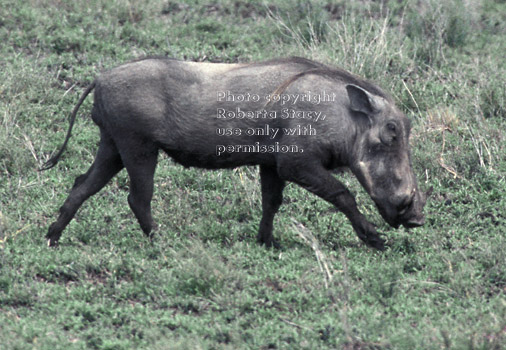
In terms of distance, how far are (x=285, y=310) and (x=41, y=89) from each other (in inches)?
171

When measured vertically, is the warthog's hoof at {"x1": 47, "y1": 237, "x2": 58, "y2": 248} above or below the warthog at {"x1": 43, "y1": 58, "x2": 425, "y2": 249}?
below

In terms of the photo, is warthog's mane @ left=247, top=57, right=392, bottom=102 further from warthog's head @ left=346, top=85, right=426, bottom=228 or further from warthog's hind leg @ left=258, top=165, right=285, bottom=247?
warthog's hind leg @ left=258, top=165, right=285, bottom=247

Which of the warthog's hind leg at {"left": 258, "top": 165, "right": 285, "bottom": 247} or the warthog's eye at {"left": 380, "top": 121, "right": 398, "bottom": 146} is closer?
the warthog's eye at {"left": 380, "top": 121, "right": 398, "bottom": 146}

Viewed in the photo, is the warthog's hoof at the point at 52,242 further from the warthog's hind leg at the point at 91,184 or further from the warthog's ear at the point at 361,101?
the warthog's ear at the point at 361,101

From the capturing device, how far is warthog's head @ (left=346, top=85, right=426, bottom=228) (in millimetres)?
5531

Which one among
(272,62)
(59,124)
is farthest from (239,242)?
(59,124)

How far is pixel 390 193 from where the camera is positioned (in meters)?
5.54

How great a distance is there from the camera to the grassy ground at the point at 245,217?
14.8 ft

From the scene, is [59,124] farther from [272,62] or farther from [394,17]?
[394,17]

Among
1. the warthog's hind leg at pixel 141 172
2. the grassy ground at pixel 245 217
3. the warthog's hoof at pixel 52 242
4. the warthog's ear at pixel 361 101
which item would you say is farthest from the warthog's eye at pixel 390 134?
the warthog's hoof at pixel 52 242

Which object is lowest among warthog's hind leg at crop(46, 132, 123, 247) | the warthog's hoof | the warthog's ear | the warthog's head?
the warthog's hoof

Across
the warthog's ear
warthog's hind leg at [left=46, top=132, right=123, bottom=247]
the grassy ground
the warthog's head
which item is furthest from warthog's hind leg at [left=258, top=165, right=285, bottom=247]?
warthog's hind leg at [left=46, top=132, right=123, bottom=247]

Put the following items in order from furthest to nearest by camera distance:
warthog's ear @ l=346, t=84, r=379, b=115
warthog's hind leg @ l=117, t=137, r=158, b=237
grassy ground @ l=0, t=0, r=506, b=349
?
warthog's hind leg @ l=117, t=137, r=158, b=237 → warthog's ear @ l=346, t=84, r=379, b=115 → grassy ground @ l=0, t=0, r=506, b=349

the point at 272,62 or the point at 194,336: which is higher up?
the point at 272,62
